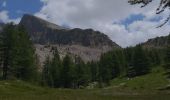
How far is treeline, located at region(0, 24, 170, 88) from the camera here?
Result: 9244cm

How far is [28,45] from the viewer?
10100 centimetres

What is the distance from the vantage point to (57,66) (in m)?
164

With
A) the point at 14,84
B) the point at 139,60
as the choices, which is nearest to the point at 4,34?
the point at 14,84

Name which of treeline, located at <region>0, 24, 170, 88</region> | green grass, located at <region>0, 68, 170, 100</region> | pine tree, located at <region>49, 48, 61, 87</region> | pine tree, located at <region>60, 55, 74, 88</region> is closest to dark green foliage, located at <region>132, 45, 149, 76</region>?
treeline, located at <region>0, 24, 170, 88</region>

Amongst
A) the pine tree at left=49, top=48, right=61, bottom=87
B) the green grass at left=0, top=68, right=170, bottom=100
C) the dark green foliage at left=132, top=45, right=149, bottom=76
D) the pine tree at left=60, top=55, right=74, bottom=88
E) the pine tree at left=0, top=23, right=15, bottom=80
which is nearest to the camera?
the green grass at left=0, top=68, right=170, bottom=100

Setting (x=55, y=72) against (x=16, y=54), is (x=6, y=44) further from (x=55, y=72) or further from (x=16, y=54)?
(x=55, y=72)

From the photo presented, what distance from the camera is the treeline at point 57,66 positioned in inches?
3639

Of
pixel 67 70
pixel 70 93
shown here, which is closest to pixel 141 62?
pixel 67 70

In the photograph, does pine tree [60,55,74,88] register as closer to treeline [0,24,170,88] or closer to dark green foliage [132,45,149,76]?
treeline [0,24,170,88]

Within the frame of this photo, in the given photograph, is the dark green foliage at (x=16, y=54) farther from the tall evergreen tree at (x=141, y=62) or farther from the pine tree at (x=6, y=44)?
the tall evergreen tree at (x=141, y=62)

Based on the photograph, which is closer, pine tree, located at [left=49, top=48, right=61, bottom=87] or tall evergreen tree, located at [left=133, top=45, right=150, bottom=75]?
tall evergreen tree, located at [left=133, top=45, right=150, bottom=75]

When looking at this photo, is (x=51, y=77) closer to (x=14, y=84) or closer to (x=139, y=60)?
(x=139, y=60)

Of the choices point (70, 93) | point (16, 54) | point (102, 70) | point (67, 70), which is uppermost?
point (16, 54)

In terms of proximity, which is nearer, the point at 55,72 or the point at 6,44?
the point at 6,44
